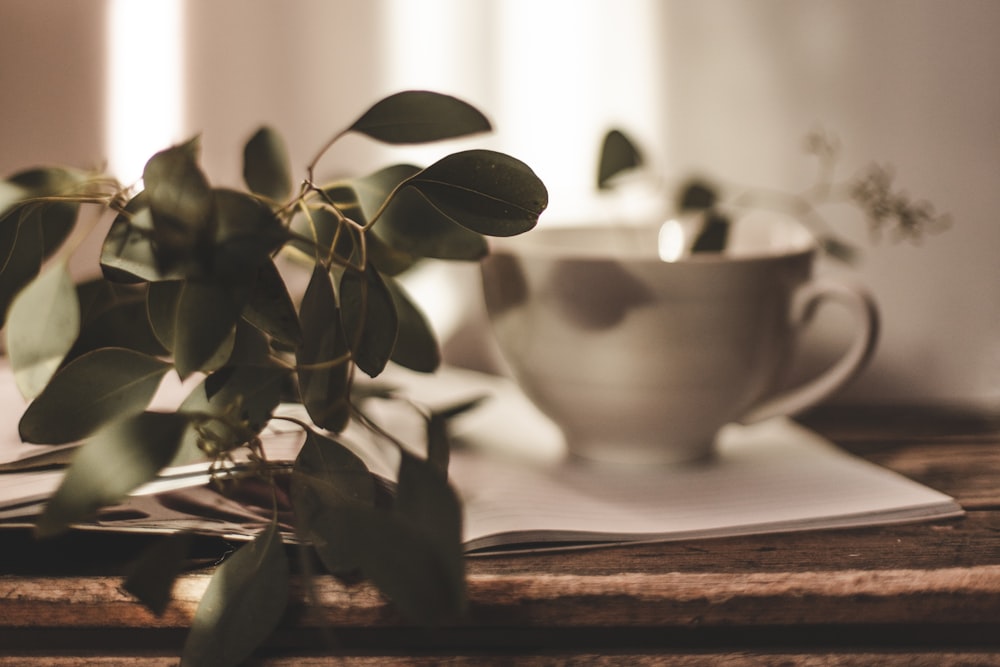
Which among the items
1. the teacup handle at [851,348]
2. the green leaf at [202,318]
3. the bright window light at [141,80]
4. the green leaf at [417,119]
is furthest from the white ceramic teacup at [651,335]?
the bright window light at [141,80]

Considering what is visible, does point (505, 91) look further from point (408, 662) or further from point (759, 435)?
point (408, 662)

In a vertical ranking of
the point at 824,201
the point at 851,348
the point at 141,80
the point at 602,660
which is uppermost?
the point at 141,80

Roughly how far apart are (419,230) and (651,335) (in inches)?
5.7

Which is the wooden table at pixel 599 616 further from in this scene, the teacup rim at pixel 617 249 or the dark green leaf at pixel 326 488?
the teacup rim at pixel 617 249

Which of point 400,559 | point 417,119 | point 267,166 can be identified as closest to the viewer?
point 400,559

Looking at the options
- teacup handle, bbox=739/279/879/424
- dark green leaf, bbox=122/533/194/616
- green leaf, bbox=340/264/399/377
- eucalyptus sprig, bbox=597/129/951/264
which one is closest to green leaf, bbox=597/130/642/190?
eucalyptus sprig, bbox=597/129/951/264

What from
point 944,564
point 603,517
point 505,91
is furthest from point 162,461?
point 505,91

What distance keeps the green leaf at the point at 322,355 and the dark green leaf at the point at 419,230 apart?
60 millimetres

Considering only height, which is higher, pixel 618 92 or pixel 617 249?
pixel 618 92

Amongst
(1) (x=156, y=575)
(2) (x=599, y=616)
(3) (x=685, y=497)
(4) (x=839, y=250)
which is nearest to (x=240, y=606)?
(1) (x=156, y=575)

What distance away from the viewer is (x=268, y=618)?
315 millimetres

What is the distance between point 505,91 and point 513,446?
320 millimetres

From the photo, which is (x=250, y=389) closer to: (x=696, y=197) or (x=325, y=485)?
(x=325, y=485)

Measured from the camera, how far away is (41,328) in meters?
0.44
